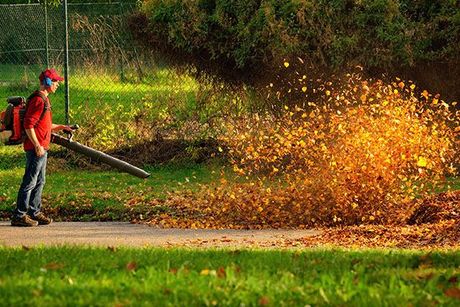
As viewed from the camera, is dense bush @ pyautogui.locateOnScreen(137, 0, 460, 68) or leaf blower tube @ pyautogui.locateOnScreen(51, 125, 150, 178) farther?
dense bush @ pyautogui.locateOnScreen(137, 0, 460, 68)

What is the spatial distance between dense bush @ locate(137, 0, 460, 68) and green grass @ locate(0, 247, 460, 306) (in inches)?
290

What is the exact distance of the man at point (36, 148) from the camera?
12047 mm

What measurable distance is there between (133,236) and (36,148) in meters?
1.41

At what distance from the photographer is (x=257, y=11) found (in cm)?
1633

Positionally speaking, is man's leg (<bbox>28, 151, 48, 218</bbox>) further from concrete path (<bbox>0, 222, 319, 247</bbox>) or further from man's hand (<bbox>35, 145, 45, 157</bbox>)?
concrete path (<bbox>0, 222, 319, 247</bbox>)

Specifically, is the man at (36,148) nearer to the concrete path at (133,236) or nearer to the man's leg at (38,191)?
the man's leg at (38,191)

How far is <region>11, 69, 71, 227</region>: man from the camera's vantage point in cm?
1205

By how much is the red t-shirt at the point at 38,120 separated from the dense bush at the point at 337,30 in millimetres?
4885

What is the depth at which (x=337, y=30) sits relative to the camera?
1638cm

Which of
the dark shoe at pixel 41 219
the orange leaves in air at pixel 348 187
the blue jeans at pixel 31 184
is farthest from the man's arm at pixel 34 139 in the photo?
the orange leaves in air at pixel 348 187

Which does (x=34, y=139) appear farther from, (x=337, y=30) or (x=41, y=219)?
(x=337, y=30)

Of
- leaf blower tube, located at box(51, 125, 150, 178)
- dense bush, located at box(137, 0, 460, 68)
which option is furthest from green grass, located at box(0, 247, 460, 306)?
dense bush, located at box(137, 0, 460, 68)

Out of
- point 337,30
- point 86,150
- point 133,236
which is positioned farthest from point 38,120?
point 337,30

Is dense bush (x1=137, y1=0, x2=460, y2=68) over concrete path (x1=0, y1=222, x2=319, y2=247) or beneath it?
over
